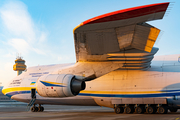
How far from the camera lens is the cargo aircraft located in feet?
37.8

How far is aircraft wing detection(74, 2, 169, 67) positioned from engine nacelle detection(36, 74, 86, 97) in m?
1.69

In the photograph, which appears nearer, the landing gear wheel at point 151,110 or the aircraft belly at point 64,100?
the landing gear wheel at point 151,110

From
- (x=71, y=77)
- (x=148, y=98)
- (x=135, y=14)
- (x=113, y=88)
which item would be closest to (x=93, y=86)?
(x=113, y=88)

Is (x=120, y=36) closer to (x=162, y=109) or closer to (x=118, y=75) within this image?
(x=118, y=75)

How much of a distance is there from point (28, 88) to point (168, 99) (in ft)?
35.3

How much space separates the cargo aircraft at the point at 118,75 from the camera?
11.5 metres

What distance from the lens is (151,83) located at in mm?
14828

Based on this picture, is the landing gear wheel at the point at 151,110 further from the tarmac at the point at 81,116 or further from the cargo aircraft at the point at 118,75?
A: the tarmac at the point at 81,116

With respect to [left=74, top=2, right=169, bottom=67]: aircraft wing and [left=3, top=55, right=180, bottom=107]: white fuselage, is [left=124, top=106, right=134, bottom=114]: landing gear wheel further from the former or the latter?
[left=74, top=2, right=169, bottom=67]: aircraft wing

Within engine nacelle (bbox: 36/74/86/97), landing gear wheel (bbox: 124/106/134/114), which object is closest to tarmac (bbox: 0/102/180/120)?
landing gear wheel (bbox: 124/106/134/114)

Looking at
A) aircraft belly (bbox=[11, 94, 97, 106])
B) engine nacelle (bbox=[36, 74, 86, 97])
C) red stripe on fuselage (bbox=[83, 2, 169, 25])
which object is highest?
red stripe on fuselage (bbox=[83, 2, 169, 25])

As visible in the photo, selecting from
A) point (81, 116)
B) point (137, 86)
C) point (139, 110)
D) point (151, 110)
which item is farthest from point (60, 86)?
point (151, 110)

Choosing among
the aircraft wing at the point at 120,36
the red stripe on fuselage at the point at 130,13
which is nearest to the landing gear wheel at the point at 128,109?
the aircraft wing at the point at 120,36

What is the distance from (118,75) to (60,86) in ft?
14.4
